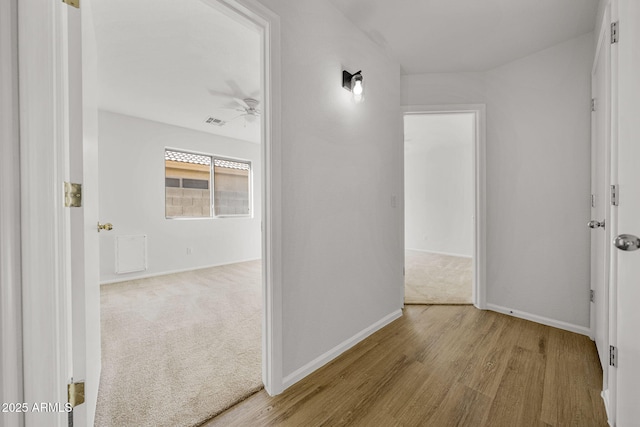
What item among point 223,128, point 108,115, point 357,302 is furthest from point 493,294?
point 108,115

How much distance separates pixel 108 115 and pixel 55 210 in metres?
4.28

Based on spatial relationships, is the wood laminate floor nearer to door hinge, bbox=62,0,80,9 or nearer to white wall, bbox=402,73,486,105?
door hinge, bbox=62,0,80,9

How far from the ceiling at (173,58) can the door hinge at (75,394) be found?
1501mm

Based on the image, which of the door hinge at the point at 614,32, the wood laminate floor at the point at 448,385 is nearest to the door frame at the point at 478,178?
the wood laminate floor at the point at 448,385

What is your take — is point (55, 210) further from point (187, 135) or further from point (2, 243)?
point (187, 135)

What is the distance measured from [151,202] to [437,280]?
480cm

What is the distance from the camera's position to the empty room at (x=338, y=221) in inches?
33.4

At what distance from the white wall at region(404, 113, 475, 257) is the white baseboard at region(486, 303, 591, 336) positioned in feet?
11.4

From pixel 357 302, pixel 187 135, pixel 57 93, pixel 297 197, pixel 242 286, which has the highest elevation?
pixel 187 135

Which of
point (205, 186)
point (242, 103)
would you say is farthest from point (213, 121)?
point (205, 186)

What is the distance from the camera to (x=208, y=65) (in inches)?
109

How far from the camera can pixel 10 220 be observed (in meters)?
0.79

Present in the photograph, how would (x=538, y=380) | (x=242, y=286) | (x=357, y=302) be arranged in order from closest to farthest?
(x=538, y=380) < (x=357, y=302) < (x=242, y=286)

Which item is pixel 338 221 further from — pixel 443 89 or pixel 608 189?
pixel 443 89
